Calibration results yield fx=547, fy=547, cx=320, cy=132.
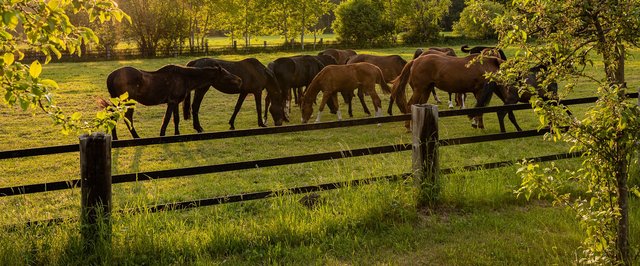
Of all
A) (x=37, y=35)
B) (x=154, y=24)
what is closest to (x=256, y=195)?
(x=37, y=35)

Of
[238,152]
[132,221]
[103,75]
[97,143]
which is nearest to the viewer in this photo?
[97,143]

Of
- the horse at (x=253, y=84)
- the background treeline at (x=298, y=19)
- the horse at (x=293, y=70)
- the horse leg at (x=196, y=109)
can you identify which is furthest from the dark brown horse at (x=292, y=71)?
the background treeline at (x=298, y=19)

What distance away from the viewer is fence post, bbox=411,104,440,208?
5.77 metres

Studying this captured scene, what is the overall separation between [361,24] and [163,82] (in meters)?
45.5

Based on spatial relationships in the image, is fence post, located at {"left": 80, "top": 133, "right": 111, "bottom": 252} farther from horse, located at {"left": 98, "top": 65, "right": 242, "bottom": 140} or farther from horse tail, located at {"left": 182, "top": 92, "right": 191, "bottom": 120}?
horse tail, located at {"left": 182, "top": 92, "right": 191, "bottom": 120}

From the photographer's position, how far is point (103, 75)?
2717 cm

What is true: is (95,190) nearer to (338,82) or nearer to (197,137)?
(197,137)

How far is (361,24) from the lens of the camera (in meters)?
55.3

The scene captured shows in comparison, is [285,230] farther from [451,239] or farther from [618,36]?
[618,36]

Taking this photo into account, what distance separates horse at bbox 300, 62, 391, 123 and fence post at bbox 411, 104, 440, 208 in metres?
7.43

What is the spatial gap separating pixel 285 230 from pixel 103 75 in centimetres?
2456

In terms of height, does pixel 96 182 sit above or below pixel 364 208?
above

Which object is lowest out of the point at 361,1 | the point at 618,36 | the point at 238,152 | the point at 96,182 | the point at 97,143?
the point at 238,152

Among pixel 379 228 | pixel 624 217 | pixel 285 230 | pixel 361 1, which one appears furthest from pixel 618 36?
pixel 361 1
